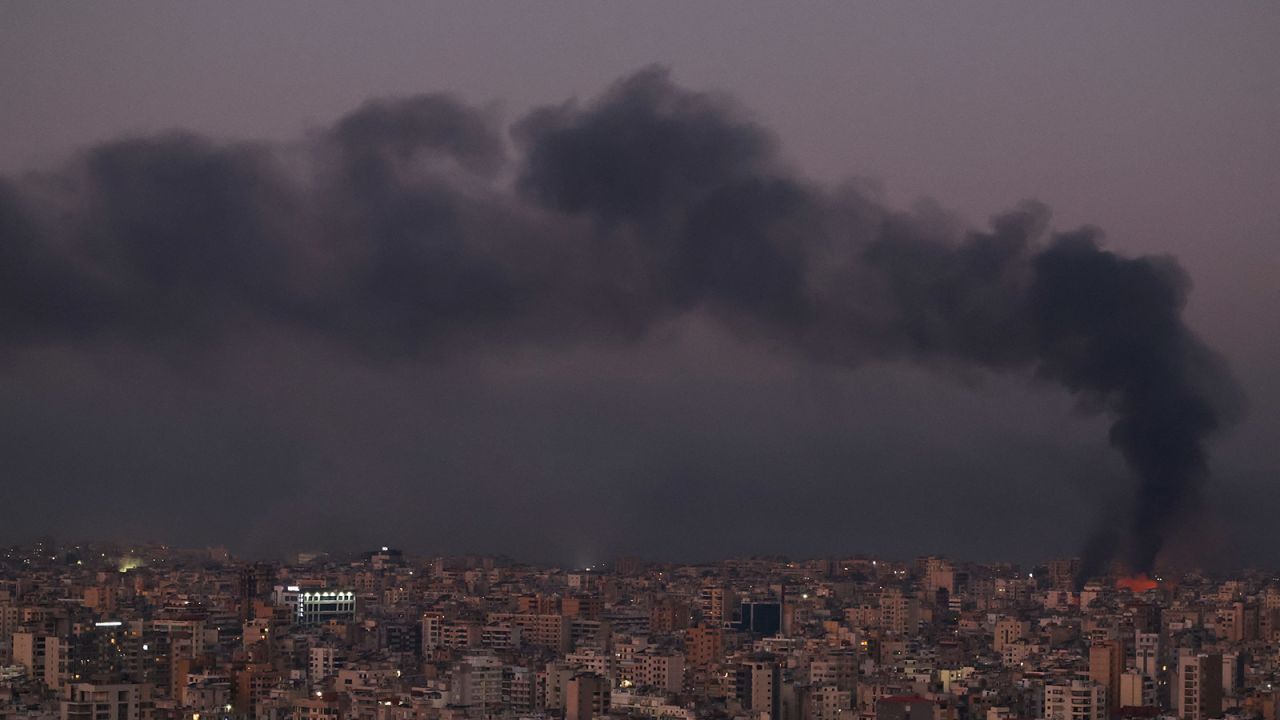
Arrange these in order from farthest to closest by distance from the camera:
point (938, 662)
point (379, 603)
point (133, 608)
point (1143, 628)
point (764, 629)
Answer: point (379, 603), point (764, 629), point (133, 608), point (1143, 628), point (938, 662)

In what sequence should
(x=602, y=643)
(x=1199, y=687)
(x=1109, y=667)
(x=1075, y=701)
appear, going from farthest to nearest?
(x=602, y=643) < (x=1109, y=667) < (x=1199, y=687) < (x=1075, y=701)

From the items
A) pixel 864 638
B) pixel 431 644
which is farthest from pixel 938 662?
pixel 431 644

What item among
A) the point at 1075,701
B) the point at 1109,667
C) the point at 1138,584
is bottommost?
the point at 1075,701

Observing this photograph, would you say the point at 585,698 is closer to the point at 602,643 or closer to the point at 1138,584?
the point at 602,643

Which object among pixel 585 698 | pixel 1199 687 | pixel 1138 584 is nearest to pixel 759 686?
pixel 585 698

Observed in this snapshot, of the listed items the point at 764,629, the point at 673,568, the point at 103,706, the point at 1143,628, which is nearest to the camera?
the point at 103,706

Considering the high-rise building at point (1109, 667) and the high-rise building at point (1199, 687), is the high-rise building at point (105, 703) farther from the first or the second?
the high-rise building at point (1199, 687)

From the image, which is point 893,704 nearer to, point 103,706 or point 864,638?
point 103,706
